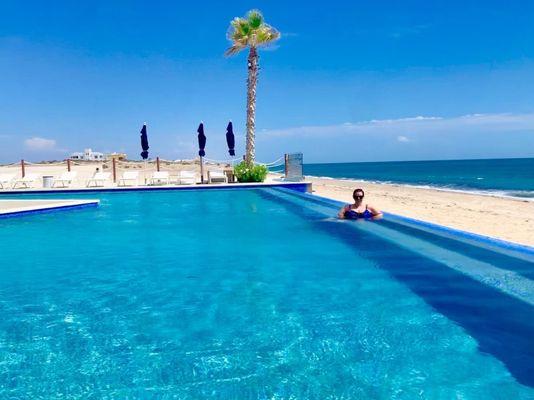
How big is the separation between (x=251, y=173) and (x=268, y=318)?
15270mm

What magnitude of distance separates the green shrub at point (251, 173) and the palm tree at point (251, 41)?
2.01 ft

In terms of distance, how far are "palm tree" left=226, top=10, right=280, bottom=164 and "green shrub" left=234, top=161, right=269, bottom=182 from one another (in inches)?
24.1

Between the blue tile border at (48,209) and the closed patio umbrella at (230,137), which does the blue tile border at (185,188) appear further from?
the blue tile border at (48,209)

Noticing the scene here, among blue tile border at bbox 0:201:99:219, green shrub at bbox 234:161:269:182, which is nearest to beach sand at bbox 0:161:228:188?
green shrub at bbox 234:161:269:182

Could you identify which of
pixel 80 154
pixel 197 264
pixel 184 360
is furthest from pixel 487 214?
pixel 80 154

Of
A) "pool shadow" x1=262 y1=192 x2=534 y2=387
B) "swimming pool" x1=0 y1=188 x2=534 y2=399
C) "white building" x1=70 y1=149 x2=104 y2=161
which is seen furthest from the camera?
"white building" x1=70 y1=149 x2=104 y2=161

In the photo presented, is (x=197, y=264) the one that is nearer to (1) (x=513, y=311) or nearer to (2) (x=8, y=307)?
(2) (x=8, y=307)

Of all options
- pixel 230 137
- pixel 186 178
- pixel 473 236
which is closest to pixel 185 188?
pixel 186 178

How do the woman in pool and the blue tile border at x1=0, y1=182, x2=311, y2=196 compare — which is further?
the blue tile border at x1=0, y1=182, x2=311, y2=196

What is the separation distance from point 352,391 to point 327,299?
66.2 inches

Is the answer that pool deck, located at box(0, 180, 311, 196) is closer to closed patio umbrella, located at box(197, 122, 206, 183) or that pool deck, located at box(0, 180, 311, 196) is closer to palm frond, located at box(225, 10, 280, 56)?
closed patio umbrella, located at box(197, 122, 206, 183)

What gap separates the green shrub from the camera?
18812 mm

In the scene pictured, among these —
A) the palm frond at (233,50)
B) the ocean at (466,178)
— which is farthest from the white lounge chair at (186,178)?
the ocean at (466,178)

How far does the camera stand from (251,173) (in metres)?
18.8
